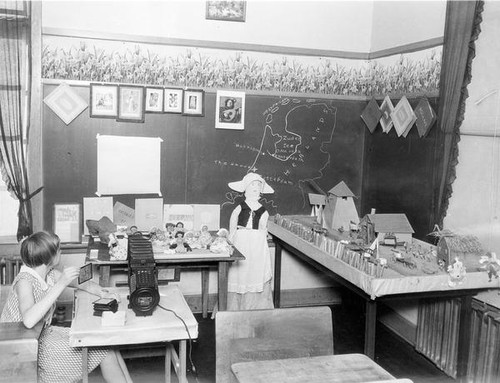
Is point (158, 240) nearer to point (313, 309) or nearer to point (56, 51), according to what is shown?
point (56, 51)

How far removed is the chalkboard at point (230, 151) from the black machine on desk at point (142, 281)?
1.94 metres

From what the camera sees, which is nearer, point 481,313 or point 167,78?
point 481,313

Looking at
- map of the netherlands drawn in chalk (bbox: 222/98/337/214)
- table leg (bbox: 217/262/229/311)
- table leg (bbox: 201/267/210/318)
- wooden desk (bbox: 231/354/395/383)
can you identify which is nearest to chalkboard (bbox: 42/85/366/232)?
map of the netherlands drawn in chalk (bbox: 222/98/337/214)

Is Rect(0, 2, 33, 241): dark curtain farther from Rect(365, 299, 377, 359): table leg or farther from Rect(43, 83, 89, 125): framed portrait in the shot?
Rect(365, 299, 377, 359): table leg

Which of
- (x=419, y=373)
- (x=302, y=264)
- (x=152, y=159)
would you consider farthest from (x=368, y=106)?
(x=419, y=373)

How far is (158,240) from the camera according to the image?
4.53 m

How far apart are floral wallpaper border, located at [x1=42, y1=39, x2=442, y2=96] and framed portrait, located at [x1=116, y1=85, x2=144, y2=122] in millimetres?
78

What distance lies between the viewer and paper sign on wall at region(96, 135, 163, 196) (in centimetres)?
478

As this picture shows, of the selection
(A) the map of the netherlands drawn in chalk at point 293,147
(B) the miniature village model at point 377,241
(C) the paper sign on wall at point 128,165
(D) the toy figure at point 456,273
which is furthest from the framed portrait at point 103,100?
(D) the toy figure at point 456,273

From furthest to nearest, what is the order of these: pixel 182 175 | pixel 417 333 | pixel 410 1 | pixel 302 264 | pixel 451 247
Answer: pixel 302 264 < pixel 182 175 < pixel 410 1 < pixel 417 333 < pixel 451 247

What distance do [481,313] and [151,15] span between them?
346cm

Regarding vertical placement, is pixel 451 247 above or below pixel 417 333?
above

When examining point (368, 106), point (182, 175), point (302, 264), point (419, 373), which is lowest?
point (419, 373)

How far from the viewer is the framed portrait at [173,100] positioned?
15.9 feet
